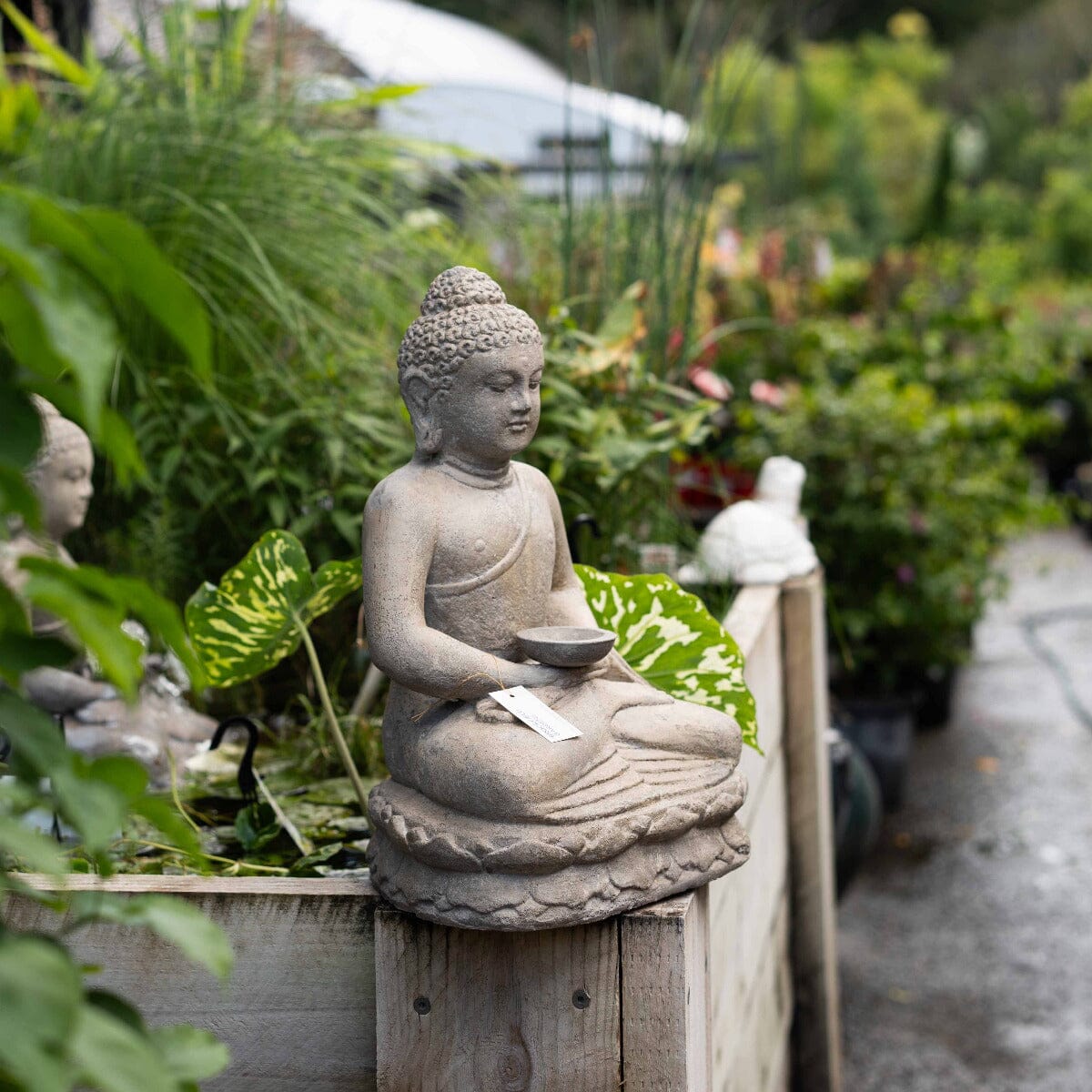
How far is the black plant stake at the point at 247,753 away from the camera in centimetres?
184

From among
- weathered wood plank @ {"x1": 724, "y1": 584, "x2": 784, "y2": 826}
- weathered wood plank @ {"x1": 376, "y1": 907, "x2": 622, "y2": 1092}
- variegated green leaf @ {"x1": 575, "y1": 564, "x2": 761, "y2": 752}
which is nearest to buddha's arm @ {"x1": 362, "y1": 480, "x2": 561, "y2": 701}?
weathered wood plank @ {"x1": 376, "y1": 907, "x2": 622, "y2": 1092}

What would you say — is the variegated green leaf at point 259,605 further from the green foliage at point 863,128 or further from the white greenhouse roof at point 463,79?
the green foliage at point 863,128

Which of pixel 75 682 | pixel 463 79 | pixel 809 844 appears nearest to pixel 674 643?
pixel 75 682

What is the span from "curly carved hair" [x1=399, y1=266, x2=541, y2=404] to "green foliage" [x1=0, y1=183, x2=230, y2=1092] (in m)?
0.71

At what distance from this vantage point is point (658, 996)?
139cm

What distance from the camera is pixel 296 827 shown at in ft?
6.67

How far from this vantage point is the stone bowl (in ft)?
4.68

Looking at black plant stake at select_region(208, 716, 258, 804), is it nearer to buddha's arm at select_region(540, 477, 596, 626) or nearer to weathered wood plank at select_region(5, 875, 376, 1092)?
weathered wood plank at select_region(5, 875, 376, 1092)

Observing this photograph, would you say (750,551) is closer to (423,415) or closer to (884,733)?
(423,415)

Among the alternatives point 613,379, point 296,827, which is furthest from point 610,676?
point 613,379

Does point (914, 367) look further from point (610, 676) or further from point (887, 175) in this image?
point (887, 175)

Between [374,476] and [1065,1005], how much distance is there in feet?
7.07

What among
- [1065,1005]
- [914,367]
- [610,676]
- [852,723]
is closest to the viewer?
[610,676]

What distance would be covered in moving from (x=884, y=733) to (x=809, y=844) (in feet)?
5.26
